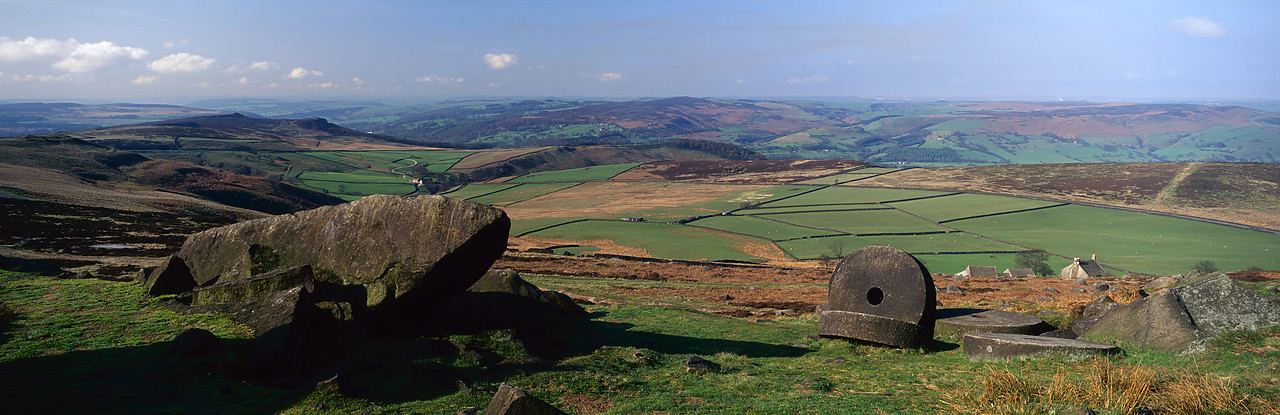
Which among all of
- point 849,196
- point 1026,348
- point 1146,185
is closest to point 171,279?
point 1026,348

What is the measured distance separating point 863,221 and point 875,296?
66.2m

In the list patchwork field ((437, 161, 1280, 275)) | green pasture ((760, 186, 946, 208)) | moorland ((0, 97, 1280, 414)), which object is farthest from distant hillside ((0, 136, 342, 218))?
green pasture ((760, 186, 946, 208))

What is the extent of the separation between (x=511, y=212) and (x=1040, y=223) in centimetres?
7375

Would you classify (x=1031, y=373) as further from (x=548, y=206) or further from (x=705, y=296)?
(x=548, y=206)

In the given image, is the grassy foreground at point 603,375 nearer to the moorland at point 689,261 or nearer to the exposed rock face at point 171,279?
the moorland at point 689,261

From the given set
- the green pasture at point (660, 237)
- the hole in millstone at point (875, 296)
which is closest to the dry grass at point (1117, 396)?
the hole in millstone at point (875, 296)

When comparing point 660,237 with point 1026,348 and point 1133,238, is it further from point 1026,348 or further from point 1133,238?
point 1026,348

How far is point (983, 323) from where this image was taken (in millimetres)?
17312

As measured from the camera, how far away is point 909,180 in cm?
12188

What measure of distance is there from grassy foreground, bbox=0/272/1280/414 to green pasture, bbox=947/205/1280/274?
166ft

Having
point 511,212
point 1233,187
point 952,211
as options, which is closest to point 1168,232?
point 952,211

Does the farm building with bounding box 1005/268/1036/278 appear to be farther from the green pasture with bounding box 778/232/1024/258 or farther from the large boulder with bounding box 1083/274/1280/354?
the large boulder with bounding box 1083/274/1280/354

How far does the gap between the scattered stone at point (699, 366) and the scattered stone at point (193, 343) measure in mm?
8709

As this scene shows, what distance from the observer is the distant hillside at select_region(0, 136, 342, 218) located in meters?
53.7
